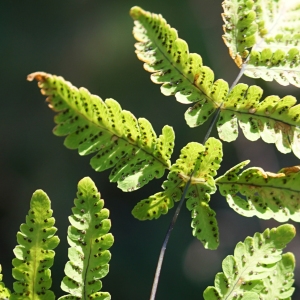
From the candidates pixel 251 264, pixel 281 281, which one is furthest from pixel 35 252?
pixel 281 281

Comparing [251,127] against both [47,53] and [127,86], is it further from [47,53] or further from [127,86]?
[47,53]

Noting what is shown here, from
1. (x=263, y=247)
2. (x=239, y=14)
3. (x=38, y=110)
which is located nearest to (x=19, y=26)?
(x=38, y=110)

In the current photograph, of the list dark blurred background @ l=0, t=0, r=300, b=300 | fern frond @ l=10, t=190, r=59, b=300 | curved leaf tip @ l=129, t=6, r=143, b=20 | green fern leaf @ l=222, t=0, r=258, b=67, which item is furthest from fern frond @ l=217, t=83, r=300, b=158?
dark blurred background @ l=0, t=0, r=300, b=300

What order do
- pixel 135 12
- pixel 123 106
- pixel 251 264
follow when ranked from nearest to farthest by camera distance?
pixel 135 12 < pixel 251 264 < pixel 123 106

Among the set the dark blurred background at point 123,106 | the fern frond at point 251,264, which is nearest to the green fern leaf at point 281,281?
the fern frond at point 251,264

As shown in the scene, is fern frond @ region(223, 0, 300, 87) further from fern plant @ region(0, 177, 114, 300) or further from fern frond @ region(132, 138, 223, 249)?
fern plant @ region(0, 177, 114, 300)

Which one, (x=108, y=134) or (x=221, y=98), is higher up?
(x=221, y=98)

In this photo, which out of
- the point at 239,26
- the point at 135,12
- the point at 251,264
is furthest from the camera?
the point at 239,26

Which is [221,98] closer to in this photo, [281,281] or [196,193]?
[196,193]
